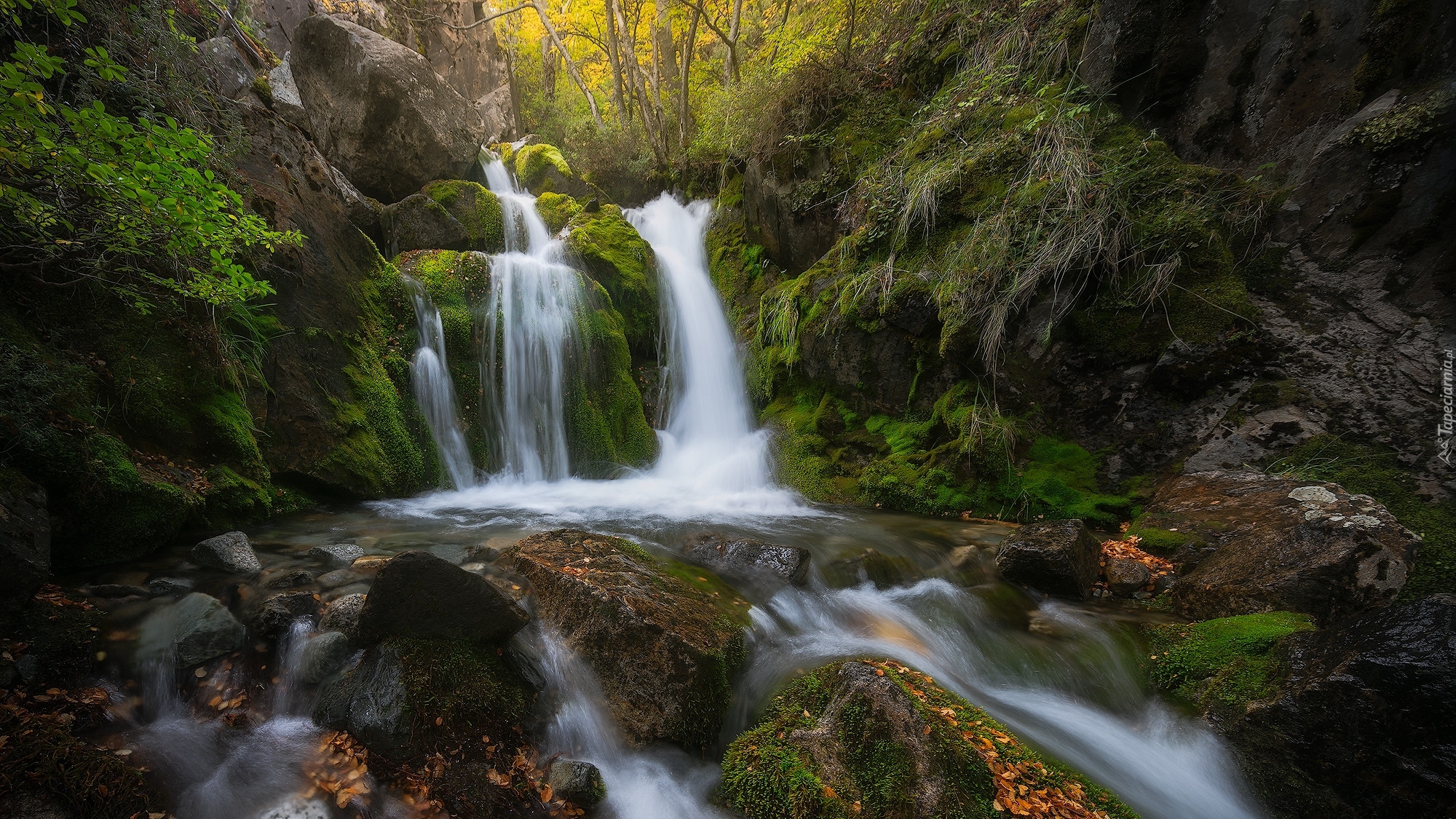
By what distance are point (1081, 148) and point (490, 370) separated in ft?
25.6

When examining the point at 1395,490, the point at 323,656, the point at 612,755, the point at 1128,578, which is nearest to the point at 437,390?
the point at 323,656

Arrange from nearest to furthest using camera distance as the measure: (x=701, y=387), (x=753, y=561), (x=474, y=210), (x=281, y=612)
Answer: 1. (x=281, y=612)
2. (x=753, y=561)
3. (x=701, y=387)
4. (x=474, y=210)

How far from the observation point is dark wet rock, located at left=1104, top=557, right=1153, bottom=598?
391 cm

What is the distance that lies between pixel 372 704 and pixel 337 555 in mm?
1733

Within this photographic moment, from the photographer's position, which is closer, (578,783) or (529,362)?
(578,783)

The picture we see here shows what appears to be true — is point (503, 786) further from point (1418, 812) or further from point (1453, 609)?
point (1453, 609)

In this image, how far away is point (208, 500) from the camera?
3.88 meters

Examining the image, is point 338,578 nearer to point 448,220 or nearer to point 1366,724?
point 1366,724

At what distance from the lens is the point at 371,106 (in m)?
8.57

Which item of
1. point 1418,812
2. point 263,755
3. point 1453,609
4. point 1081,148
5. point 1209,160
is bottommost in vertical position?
point 1418,812

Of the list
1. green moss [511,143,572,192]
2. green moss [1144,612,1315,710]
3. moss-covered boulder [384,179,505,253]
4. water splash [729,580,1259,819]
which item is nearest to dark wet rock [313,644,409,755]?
water splash [729,580,1259,819]

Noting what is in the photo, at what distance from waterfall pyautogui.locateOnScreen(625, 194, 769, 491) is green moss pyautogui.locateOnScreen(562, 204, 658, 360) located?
0.37 meters

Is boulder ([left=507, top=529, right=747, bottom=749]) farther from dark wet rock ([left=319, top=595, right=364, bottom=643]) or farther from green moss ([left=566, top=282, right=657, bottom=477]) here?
green moss ([left=566, top=282, right=657, bottom=477])

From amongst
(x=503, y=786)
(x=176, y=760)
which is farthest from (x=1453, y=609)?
(x=176, y=760)
